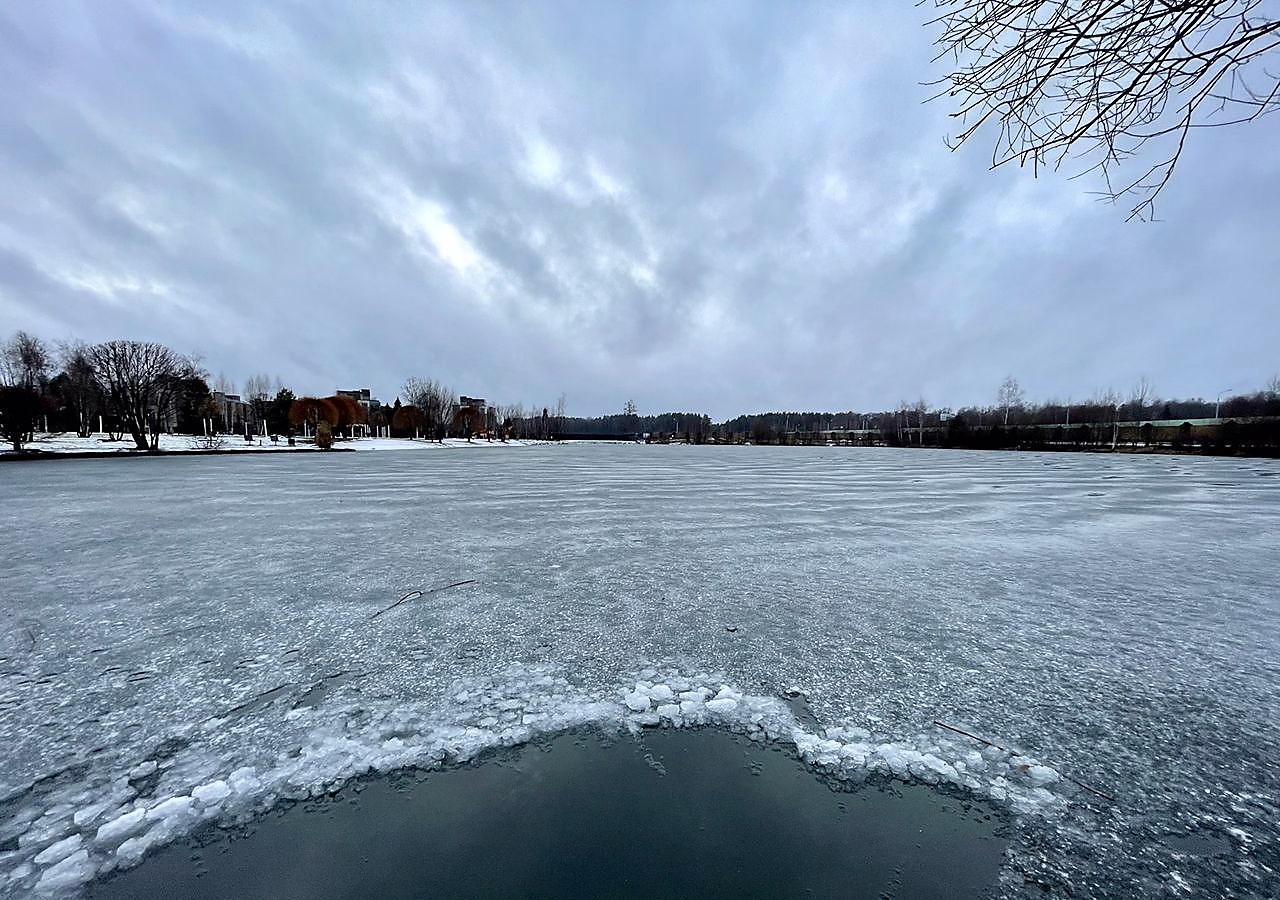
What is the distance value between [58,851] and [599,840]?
67.0 inches

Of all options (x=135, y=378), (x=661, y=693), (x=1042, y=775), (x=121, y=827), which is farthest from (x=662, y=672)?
(x=135, y=378)

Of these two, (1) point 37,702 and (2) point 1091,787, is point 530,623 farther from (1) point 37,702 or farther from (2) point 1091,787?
(2) point 1091,787

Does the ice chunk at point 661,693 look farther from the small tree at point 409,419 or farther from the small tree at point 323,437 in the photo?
the small tree at point 409,419

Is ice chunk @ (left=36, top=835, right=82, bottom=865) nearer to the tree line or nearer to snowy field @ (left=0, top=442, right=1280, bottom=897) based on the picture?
snowy field @ (left=0, top=442, right=1280, bottom=897)

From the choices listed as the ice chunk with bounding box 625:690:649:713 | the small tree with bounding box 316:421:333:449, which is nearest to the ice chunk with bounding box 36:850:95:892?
the ice chunk with bounding box 625:690:649:713

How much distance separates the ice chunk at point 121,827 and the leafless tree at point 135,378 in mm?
41652

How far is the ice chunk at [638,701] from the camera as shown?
2.58 m

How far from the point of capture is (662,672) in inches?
116

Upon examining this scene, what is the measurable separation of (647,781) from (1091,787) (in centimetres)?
168

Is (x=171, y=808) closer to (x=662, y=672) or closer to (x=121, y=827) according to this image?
(x=121, y=827)

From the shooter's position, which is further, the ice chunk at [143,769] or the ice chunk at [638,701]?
the ice chunk at [638,701]

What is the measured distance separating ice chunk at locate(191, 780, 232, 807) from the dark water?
0.69 feet

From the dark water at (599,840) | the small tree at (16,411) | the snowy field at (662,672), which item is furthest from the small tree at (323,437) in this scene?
the dark water at (599,840)

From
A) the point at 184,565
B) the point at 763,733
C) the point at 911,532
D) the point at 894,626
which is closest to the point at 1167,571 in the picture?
the point at 911,532
